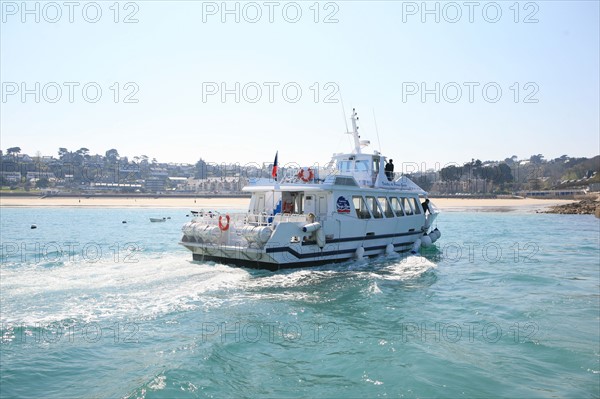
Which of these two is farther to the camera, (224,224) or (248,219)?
(248,219)

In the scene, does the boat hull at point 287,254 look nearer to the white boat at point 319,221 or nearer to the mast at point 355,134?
the white boat at point 319,221

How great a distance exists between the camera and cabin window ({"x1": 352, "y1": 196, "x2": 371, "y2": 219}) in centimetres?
2119

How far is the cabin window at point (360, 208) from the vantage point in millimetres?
21189

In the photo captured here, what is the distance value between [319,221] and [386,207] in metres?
5.35

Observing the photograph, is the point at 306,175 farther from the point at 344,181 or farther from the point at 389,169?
the point at 389,169

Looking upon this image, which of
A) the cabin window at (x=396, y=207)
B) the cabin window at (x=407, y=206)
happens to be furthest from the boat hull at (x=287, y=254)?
the cabin window at (x=407, y=206)

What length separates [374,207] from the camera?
22.2 metres

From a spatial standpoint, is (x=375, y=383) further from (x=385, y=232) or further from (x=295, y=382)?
(x=385, y=232)

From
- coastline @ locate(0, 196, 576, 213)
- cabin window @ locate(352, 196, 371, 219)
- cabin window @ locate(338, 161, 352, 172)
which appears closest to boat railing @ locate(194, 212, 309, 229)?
cabin window @ locate(352, 196, 371, 219)

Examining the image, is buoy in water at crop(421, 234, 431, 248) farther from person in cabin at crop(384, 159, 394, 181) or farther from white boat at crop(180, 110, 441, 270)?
person in cabin at crop(384, 159, 394, 181)

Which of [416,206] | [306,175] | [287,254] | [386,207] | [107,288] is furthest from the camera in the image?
[416,206]

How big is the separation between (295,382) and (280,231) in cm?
904

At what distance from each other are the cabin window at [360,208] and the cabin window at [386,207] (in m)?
1.53

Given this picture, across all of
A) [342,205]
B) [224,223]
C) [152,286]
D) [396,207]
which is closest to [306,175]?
[342,205]
